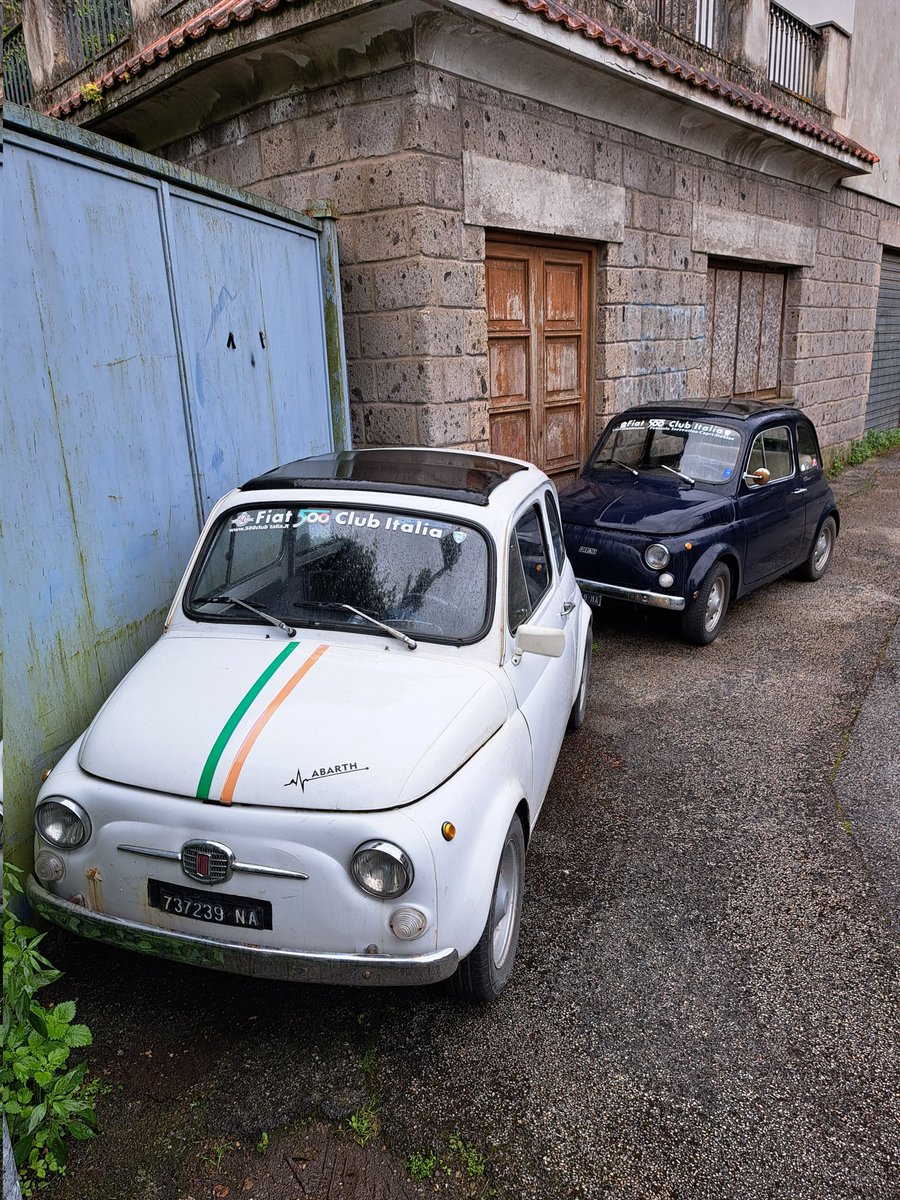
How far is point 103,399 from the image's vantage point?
404 cm

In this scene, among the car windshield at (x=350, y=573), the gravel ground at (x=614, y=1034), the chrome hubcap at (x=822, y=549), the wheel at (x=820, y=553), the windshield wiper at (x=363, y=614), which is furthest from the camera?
the chrome hubcap at (x=822, y=549)

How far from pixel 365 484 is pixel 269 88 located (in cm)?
488

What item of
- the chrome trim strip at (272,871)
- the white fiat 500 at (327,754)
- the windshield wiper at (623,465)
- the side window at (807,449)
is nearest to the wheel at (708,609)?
the windshield wiper at (623,465)

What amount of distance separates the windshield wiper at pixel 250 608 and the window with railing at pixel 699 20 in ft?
29.3

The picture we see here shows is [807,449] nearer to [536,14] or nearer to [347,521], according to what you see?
[536,14]

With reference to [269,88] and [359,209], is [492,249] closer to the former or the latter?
[359,209]

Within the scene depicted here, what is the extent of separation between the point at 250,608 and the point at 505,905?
153 cm

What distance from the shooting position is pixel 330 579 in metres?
3.55

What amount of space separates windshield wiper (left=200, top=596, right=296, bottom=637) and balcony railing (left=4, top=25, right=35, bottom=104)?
32.2 feet

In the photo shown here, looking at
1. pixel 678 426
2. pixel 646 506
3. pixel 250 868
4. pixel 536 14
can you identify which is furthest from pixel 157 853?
pixel 536 14

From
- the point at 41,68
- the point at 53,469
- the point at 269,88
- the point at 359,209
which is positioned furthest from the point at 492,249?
the point at 41,68

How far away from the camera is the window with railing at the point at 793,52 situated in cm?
1151

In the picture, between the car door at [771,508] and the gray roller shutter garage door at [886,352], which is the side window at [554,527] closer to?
the car door at [771,508]

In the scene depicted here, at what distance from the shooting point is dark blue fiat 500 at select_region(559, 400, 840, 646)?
6379 mm
